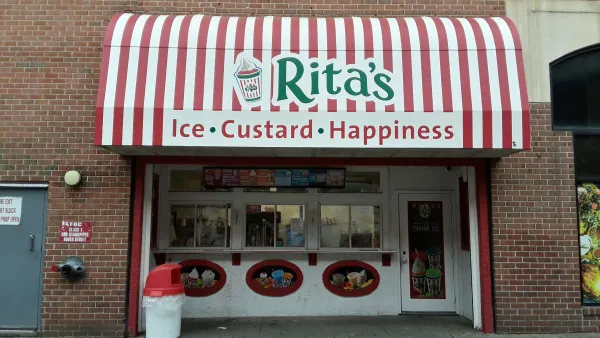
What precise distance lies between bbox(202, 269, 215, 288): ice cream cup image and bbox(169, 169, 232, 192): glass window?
1.48 m

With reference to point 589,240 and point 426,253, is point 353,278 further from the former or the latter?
point 589,240

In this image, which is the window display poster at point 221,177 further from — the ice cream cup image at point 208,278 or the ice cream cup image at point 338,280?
the ice cream cup image at point 338,280

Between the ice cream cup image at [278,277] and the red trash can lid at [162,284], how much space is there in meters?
2.05

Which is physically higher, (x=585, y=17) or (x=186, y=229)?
(x=585, y=17)

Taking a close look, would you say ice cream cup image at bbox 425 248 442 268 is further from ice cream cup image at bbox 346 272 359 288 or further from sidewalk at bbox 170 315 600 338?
ice cream cup image at bbox 346 272 359 288

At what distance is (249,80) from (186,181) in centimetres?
285

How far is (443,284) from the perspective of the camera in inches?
329

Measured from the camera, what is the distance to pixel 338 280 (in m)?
8.21

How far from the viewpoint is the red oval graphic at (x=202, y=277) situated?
26.6 ft

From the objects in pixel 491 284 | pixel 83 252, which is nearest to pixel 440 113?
pixel 491 284

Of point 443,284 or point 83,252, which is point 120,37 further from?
point 443,284

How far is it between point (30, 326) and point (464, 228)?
705 centimetres

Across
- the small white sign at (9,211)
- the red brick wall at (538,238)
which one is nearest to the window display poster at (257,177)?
the small white sign at (9,211)

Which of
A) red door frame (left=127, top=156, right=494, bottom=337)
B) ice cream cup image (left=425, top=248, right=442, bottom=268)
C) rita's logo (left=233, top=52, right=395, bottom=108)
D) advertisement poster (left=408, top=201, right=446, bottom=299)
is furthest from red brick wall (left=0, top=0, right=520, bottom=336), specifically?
ice cream cup image (left=425, top=248, right=442, bottom=268)
